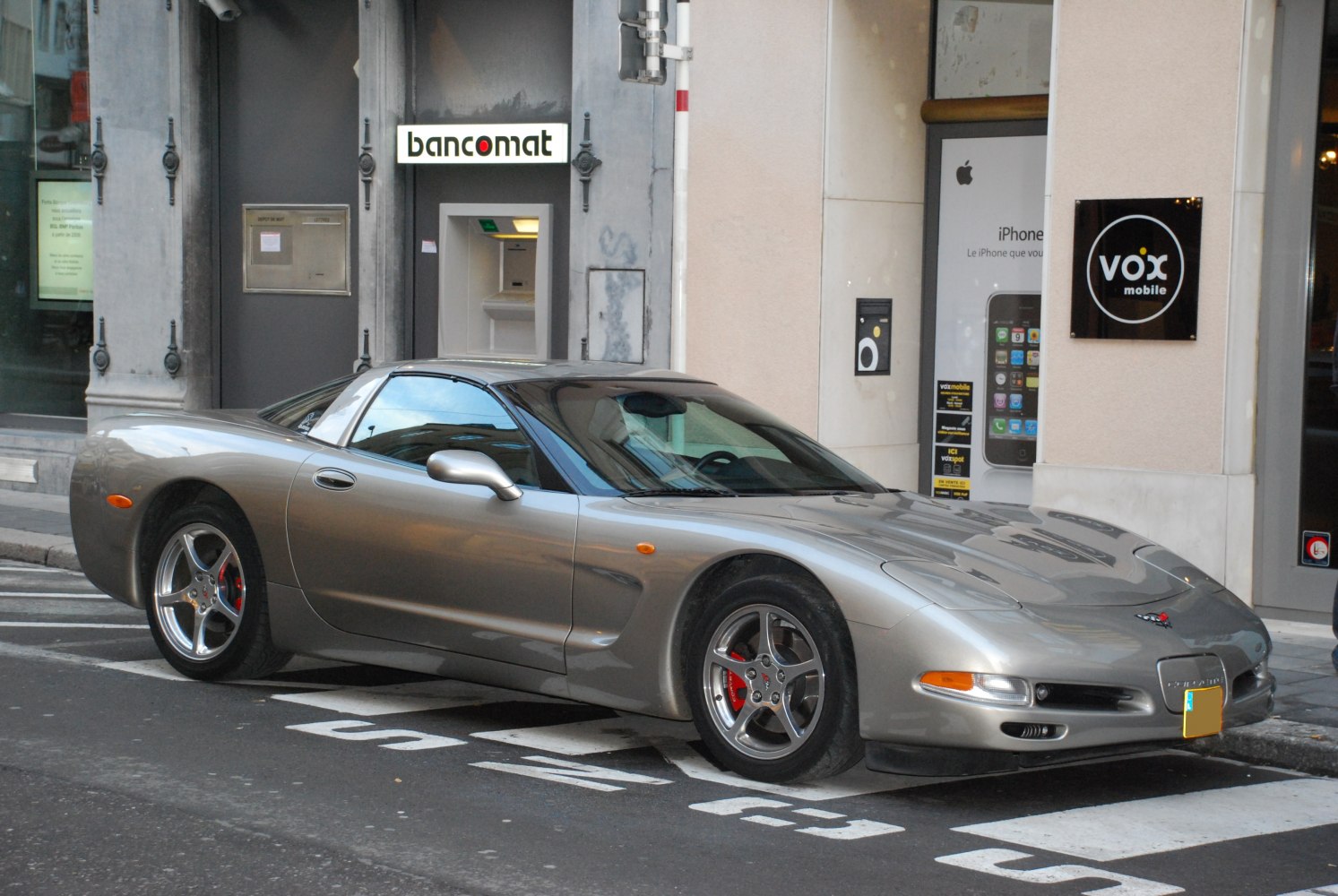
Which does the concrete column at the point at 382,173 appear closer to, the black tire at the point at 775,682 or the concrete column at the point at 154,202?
the concrete column at the point at 154,202

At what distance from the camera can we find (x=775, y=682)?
5.67 m

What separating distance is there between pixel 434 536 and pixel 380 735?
2.51 feet

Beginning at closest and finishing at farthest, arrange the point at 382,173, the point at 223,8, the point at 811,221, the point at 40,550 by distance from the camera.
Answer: the point at 40,550
the point at 811,221
the point at 382,173
the point at 223,8

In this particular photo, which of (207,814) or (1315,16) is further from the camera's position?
(1315,16)

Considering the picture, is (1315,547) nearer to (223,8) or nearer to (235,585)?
(235,585)

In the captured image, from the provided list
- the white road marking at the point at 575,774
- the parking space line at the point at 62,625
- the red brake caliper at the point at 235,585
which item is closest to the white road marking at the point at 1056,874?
the white road marking at the point at 575,774

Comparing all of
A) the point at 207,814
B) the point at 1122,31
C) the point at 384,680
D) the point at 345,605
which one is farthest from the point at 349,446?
the point at 1122,31

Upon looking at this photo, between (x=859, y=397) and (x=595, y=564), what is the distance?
21.1ft

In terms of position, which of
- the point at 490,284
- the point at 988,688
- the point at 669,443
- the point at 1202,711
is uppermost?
the point at 490,284

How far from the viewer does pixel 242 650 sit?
7.20 m

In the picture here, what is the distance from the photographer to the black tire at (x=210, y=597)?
23.5 feet

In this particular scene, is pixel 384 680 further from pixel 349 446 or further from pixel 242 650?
pixel 349 446

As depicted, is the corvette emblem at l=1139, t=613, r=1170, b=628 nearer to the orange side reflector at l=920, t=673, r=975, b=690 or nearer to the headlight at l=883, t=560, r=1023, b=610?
the headlight at l=883, t=560, r=1023, b=610

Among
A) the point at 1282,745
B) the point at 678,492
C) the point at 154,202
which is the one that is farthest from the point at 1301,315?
the point at 154,202
